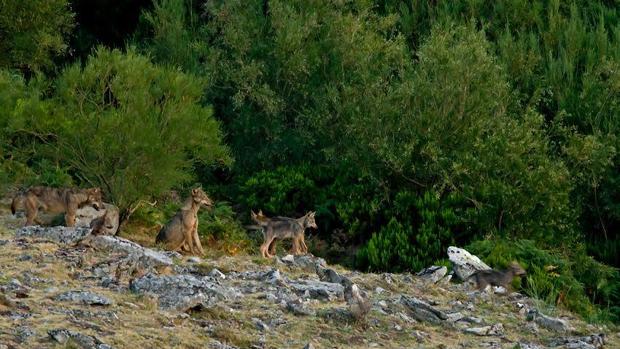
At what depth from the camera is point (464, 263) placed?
80.2 feet

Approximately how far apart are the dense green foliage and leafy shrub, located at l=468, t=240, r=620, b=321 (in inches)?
2.9

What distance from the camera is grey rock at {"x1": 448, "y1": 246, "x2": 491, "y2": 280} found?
24.0 m

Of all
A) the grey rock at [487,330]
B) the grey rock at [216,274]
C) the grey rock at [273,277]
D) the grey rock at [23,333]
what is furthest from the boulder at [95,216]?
the grey rock at [23,333]

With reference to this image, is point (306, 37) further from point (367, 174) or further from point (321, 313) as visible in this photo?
point (321, 313)

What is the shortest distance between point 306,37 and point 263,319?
888 inches

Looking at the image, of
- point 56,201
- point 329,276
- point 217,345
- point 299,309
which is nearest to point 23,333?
point 217,345

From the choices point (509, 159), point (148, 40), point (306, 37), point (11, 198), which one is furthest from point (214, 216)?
point (148, 40)

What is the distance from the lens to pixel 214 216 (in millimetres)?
29328

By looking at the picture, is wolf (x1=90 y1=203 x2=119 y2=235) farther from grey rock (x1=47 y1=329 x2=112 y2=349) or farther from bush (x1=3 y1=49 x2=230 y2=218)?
grey rock (x1=47 y1=329 x2=112 y2=349)

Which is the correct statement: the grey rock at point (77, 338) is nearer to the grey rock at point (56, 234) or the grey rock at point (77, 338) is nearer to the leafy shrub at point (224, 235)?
the grey rock at point (56, 234)

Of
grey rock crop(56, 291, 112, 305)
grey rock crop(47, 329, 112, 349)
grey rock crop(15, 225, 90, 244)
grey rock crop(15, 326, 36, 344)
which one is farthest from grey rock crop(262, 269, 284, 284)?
grey rock crop(15, 326, 36, 344)

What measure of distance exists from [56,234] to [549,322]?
7440 millimetres

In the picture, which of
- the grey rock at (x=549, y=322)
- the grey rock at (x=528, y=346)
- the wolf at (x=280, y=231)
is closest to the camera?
the grey rock at (x=528, y=346)

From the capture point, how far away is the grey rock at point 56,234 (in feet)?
64.2
